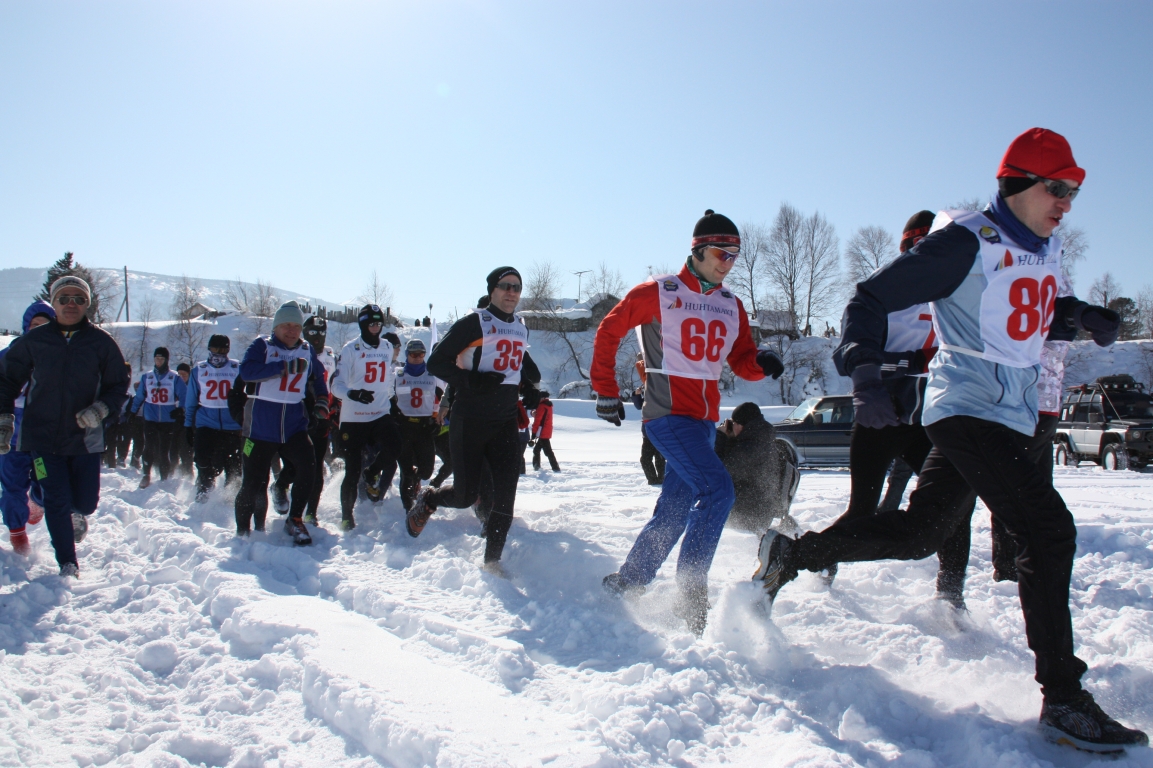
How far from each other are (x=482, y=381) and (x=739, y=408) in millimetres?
1776

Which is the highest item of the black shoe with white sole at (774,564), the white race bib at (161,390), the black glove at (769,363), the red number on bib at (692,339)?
the red number on bib at (692,339)

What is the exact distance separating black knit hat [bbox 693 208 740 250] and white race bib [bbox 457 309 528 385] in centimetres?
155

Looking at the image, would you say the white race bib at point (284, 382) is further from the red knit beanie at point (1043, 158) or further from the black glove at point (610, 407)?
the red knit beanie at point (1043, 158)

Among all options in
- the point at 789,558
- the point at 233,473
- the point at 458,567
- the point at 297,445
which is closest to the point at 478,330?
the point at 458,567

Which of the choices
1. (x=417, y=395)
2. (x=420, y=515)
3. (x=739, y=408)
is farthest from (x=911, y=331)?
(x=417, y=395)

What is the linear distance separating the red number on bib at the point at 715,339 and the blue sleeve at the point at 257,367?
3.74 metres

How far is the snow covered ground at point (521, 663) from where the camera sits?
87.7 inches

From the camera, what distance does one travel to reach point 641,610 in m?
3.60

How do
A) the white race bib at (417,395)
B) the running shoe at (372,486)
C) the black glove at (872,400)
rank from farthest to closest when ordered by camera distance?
the white race bib at (417,395) < the running shoe at (372,486) < the black glove at (872,400)

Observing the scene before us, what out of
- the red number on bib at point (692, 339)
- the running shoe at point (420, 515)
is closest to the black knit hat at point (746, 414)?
the red number on bib at point (692, 339)

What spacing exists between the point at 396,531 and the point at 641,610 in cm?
308

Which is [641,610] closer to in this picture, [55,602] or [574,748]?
[574,748]

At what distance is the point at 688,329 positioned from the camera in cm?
361

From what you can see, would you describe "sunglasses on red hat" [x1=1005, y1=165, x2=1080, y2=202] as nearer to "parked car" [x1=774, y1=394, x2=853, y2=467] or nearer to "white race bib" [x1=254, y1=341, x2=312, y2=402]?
"white race bib" [x1=254, y1=341, x2=312, y2=402]
